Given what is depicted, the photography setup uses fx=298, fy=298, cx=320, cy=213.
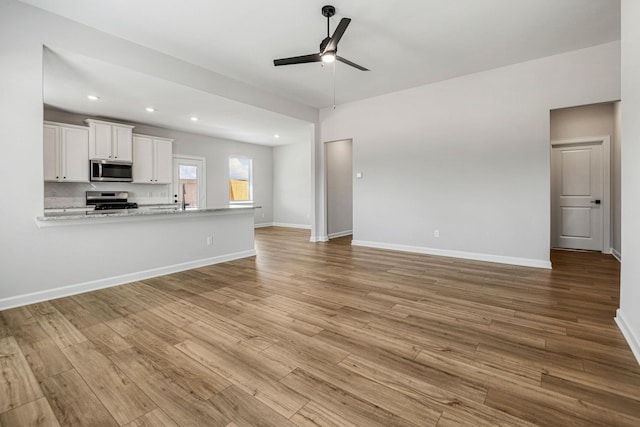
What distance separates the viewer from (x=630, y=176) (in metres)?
2.05

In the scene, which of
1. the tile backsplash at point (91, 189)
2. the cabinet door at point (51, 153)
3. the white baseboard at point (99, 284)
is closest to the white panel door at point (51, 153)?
the cabinet door at point (51, 153)

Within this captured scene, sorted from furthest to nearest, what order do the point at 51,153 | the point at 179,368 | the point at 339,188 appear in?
the point at 339,188, the point at 51,153, the point at 179,368

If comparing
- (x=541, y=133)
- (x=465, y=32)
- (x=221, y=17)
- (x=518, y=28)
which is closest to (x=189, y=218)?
(x=221, y=17)

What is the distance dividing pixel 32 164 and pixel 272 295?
2.66 meters

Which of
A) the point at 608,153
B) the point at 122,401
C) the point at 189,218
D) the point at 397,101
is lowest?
the point at 122,401

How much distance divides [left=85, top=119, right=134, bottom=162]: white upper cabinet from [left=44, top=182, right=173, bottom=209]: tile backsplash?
0.66 metres

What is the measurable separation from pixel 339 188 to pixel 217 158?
11.6 ft

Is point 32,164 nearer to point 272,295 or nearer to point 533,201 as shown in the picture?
point 272,295

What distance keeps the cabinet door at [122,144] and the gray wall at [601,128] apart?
25.7 ft

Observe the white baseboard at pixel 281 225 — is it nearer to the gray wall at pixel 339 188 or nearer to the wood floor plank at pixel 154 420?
the gray wall at pixel 339 188

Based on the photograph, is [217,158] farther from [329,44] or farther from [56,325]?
[56,325]

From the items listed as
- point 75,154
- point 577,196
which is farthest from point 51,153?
point 577,196

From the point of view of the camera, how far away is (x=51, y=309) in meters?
2.76

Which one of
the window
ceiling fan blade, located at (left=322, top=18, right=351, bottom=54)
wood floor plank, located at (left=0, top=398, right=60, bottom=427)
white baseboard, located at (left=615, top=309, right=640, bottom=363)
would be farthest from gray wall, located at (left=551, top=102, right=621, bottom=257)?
the window
